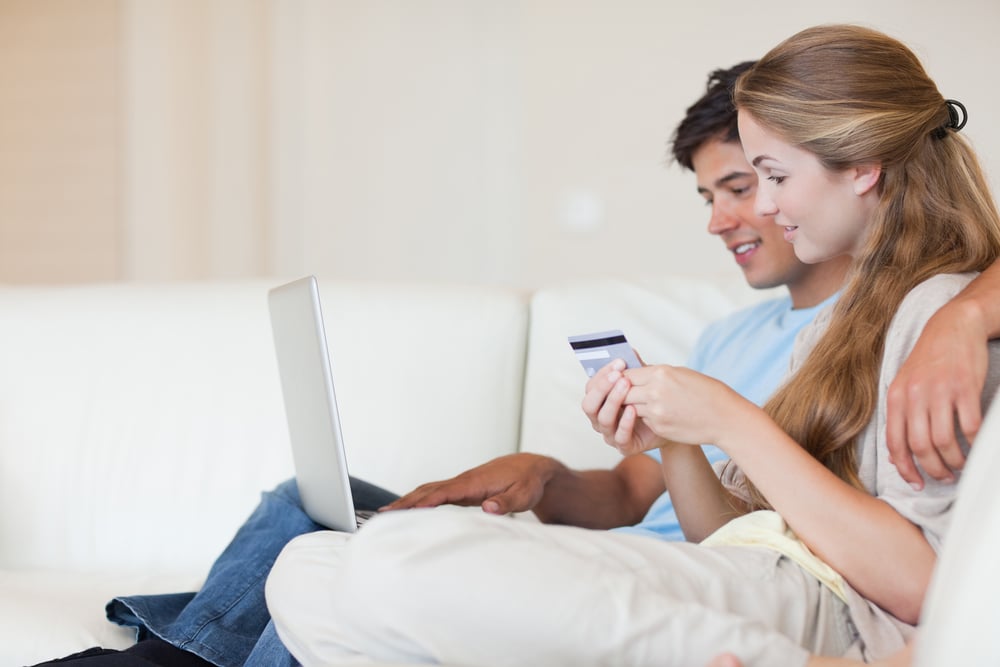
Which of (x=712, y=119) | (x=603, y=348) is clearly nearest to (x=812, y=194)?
(x=603, y=348)

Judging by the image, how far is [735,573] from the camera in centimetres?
91

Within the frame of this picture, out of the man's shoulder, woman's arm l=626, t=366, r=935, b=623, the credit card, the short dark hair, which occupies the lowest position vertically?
woman's arm l=626, t=366, r=935, b=623

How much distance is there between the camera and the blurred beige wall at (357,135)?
121 inches

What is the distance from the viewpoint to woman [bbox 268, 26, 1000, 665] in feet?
2.54

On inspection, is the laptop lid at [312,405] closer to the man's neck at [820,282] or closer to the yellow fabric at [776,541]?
the yellow fabric at [776,541]

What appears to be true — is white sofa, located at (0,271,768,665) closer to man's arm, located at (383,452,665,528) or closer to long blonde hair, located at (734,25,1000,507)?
man's arm, located at (383,452,665,528)

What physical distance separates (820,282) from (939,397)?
69 centimetres

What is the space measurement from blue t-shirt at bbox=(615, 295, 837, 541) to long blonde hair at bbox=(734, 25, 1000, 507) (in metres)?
0.28

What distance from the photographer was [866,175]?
1165mm

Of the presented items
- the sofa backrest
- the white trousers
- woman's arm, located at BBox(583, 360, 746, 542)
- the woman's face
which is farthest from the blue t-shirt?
the white trousers

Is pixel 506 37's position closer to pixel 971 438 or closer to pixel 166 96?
pixel 166 96

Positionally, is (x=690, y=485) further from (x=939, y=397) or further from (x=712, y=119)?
(x=712, y=119)

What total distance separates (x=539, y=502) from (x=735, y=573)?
60cm

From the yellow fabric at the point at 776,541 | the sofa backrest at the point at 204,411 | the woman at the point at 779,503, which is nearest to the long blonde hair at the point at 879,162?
the woman at the point at 779,503
